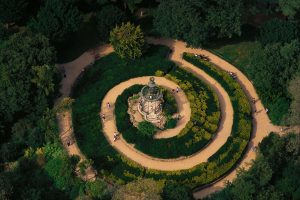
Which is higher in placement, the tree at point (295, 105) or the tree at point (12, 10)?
the tree at point (12, 10)

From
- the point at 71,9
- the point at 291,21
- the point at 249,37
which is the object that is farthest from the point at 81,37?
the point at 291,21

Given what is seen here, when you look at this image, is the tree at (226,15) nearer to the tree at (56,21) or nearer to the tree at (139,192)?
the tree at (56,21)

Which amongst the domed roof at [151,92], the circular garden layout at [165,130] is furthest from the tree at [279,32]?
the domed roof at [151,92]

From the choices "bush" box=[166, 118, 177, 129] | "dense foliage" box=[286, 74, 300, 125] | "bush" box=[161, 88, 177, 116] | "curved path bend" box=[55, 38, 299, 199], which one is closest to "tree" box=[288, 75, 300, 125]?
"dense foliage" box=[286, 74, 300, 125]

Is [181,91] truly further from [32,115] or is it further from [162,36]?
[32,115]

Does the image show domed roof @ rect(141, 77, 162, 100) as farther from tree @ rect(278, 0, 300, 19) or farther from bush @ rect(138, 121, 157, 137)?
tree @ rect(278, 0, 300, 19)

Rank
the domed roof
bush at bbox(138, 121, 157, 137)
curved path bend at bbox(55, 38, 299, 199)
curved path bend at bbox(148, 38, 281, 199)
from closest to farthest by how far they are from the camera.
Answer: curved path bend at bbox(148, 38, 281, 199) < curved path bend at bbox(55, 38, 299, 199) < bush at bbox(138, 121, 157, 137) < the domed roof

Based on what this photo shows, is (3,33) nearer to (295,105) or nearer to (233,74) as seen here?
(233,74)
